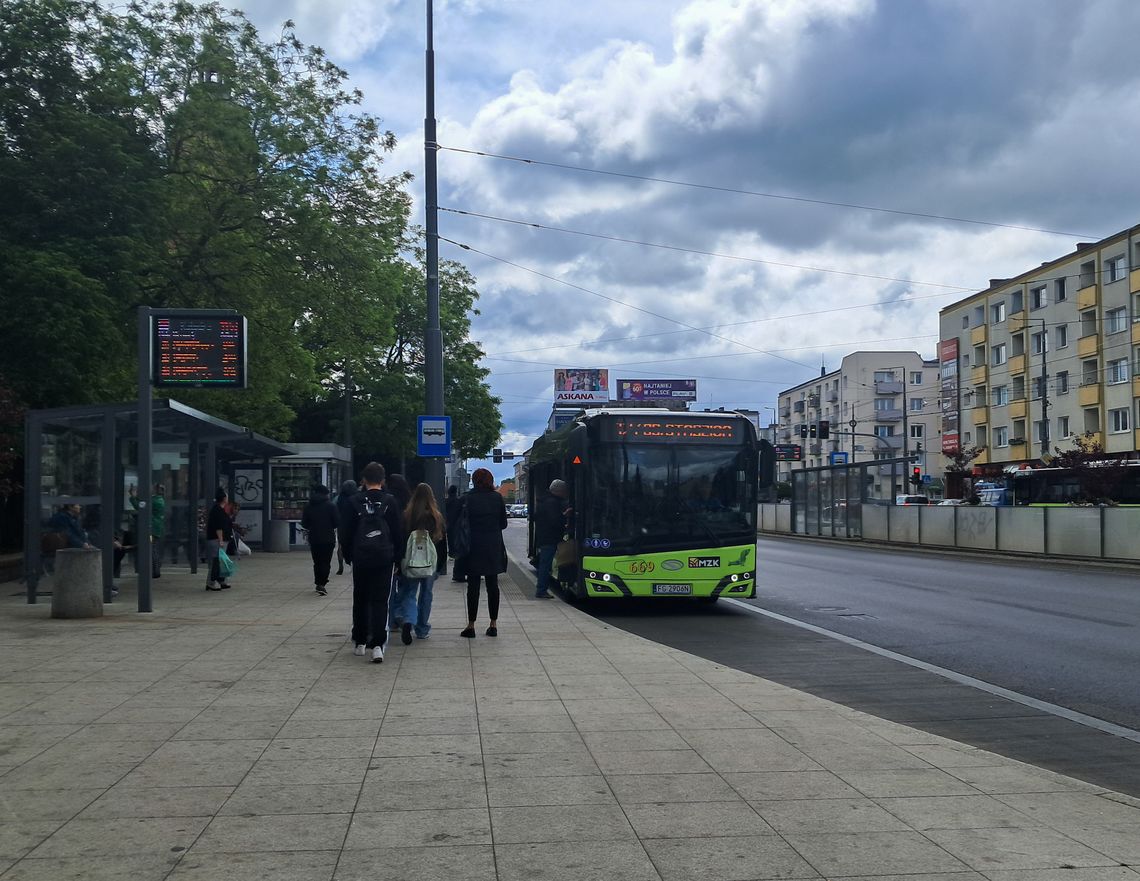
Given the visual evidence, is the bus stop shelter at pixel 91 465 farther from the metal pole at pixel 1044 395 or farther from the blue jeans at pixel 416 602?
the metal pole at pixel 1044 395

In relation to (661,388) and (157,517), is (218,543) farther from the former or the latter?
(661,388)

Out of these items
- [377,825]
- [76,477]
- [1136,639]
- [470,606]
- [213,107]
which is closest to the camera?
[377,825]

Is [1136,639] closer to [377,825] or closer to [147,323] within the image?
[377,825]

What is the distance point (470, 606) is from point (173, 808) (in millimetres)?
6524

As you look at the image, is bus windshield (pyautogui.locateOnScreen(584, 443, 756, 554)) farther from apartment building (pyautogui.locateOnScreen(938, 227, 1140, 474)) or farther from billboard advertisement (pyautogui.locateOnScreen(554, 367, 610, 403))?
billboard advertisement (pyautogui.locateOnScreen(554, 367, 610, 403))

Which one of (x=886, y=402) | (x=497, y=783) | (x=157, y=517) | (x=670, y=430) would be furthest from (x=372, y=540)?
(x=886, y=402)

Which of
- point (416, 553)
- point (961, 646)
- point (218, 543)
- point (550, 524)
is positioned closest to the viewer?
point (416, 553)

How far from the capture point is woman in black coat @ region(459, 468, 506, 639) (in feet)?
39.0

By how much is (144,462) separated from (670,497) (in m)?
6.76

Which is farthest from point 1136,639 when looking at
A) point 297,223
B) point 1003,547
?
point 1003,547

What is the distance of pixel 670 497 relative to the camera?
16219 mm

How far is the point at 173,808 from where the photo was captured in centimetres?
559

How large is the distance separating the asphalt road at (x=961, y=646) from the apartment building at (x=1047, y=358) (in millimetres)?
36954

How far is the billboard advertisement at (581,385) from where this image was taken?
9038cm
